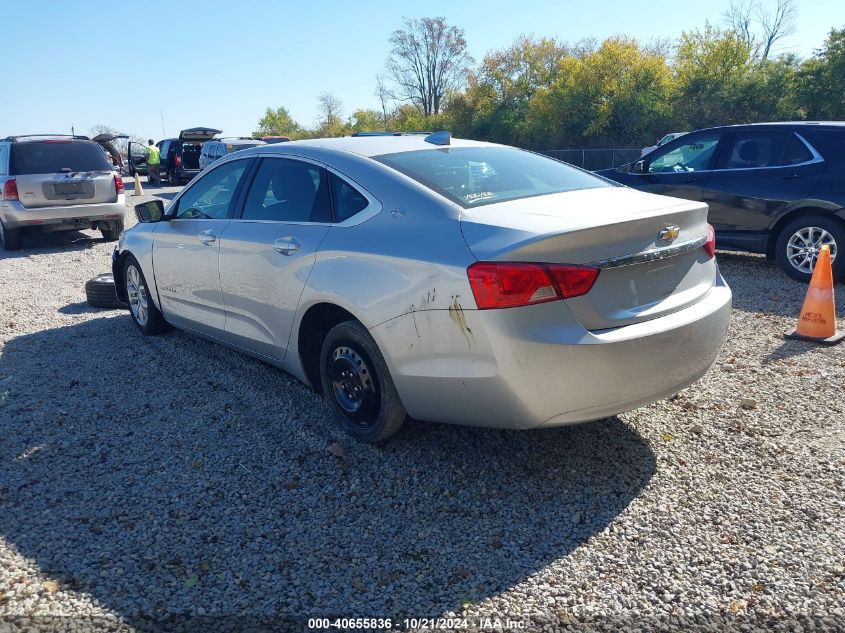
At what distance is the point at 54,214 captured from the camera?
35.7ft

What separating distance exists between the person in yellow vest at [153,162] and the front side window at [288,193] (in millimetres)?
24826

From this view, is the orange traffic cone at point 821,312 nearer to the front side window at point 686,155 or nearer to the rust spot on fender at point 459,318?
the front side window at point 686,155

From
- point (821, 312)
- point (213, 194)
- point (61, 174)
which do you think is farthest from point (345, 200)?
point (61, 174)

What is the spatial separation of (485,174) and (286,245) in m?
1.22

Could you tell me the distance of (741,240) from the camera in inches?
312

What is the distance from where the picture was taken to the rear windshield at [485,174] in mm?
3551

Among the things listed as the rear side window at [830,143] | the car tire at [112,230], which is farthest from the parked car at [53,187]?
the rear side window at [830,143]

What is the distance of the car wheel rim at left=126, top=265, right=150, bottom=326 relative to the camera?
5949mm

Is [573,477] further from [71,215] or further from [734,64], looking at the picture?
[734,64]

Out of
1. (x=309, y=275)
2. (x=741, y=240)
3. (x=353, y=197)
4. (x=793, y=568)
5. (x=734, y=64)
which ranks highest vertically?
(x=734, y=64)

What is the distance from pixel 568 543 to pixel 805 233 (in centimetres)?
599

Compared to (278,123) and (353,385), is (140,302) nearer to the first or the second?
(353,385)

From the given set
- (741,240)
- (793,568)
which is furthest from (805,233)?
(793,568)

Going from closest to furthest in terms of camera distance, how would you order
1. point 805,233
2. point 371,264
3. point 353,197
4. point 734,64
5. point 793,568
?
point 793,568
point 371,264
point 353,197
point 805,233
point 734,64
